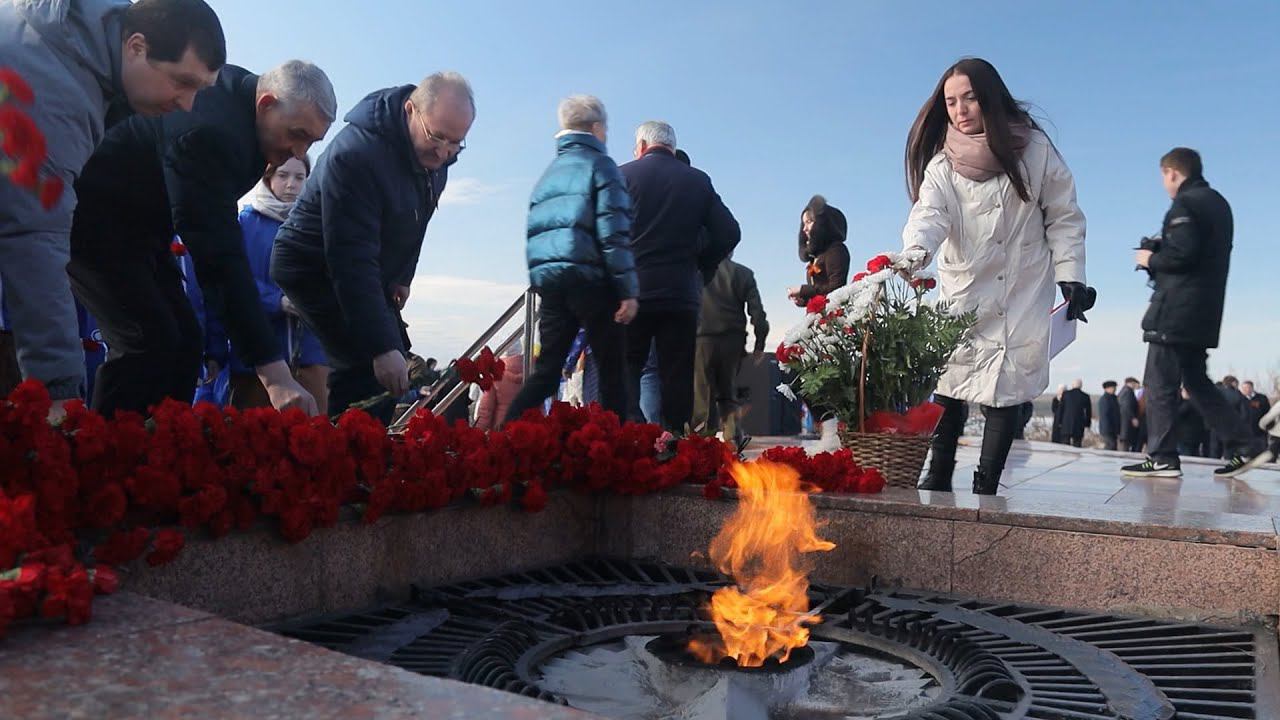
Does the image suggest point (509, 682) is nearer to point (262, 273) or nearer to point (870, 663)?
point (870, 663)

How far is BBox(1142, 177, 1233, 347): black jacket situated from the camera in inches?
260

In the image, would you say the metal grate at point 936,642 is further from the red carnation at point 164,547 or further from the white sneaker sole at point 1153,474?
the white sneaker sole at point 1153,474

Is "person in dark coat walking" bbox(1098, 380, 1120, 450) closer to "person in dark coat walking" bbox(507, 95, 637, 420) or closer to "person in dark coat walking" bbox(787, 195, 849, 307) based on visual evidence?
"person in dark coat walking" bbox(787, 195, 849, 307)

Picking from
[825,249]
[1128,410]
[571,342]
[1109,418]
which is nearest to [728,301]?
[825,249]

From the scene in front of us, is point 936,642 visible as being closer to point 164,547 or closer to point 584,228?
point 164,547

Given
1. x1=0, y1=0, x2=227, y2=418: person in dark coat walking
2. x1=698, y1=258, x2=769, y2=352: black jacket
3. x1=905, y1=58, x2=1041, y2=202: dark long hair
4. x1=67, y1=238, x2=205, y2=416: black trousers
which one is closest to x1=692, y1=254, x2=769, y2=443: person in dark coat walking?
x1=698, y1=258, x2=769, y2=352: black jacket

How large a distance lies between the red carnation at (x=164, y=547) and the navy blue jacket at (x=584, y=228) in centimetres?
300

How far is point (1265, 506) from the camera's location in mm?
5023

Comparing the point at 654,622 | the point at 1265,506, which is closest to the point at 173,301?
the point at 654,622

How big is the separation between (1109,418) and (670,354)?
16.0 metres

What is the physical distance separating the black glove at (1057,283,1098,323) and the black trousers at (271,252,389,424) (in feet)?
9.63

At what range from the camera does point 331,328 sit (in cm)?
470

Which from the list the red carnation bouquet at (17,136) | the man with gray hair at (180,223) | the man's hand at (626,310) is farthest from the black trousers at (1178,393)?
the red carnation bouquet at (17,136)

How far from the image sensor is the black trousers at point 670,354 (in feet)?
19.2
